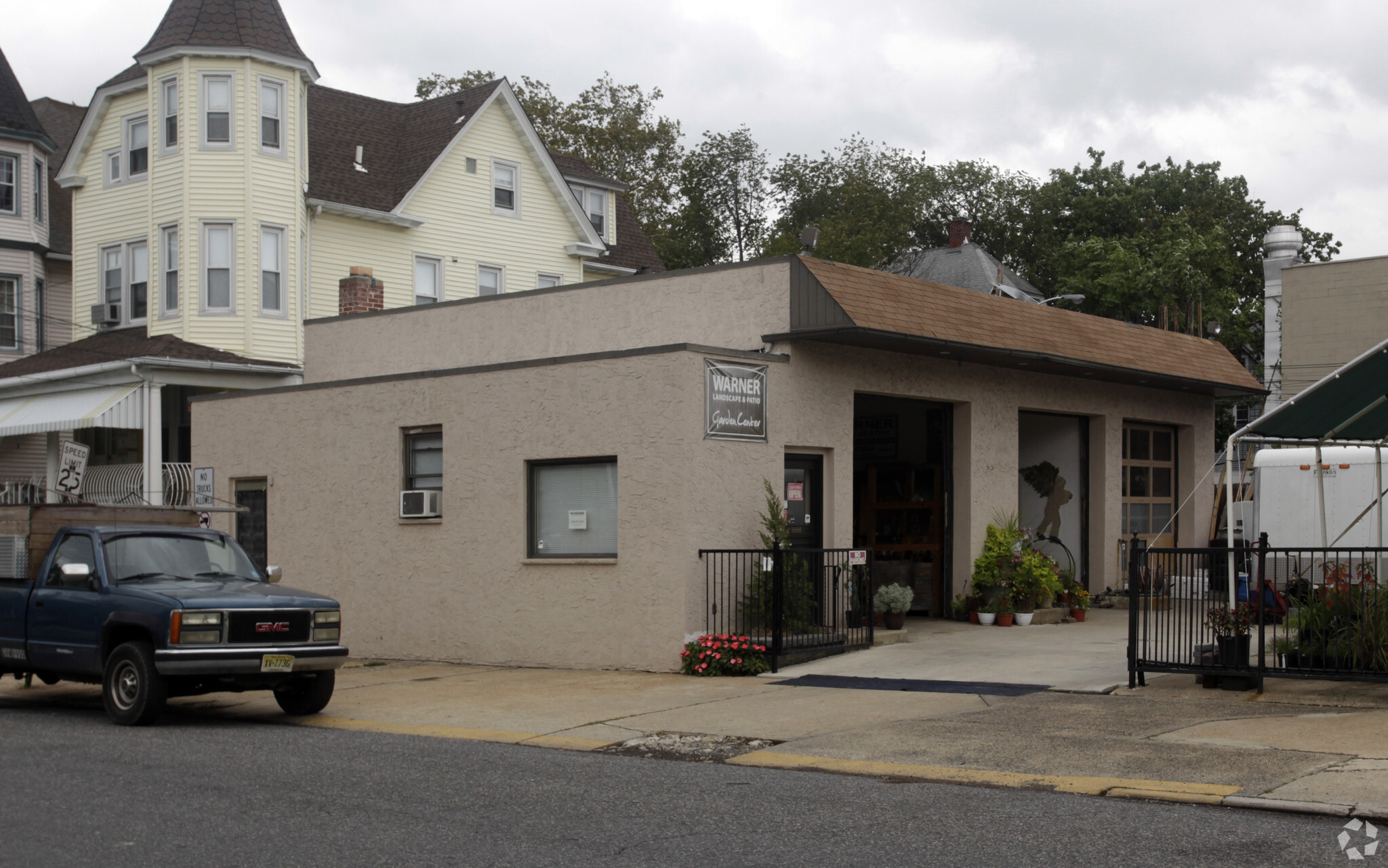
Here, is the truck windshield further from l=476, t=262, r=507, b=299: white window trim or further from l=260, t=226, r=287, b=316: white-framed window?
l=476, t=262, r=507, b=299: white window trim

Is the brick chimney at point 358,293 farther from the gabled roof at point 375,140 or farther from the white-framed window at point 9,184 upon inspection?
the white-framed window at point 9,184

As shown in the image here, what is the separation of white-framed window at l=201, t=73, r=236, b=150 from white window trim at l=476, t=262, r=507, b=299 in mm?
6759

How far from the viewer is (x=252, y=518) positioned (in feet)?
64.6

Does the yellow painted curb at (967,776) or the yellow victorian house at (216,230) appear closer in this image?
the yellow painted curb at (967,776)

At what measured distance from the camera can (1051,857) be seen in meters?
6.61

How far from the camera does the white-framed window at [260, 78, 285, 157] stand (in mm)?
27922

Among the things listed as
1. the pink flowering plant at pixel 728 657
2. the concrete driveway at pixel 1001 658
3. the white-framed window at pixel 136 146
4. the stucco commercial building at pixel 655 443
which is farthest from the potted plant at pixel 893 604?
the white-framed window at pixel 136 146

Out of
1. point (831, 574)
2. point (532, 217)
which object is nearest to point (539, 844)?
point (831, 574)

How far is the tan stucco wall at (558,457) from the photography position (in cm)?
1500

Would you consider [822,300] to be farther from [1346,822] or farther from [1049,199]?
[1049,199]

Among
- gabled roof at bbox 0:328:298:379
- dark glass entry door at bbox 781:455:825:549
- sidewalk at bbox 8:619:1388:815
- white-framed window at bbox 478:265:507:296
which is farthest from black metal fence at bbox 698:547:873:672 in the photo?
white-framed window at bbox 478:265:507:296

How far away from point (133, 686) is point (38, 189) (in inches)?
971

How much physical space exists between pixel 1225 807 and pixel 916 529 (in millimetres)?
12056

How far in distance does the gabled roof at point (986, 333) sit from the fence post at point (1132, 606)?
4.25 m
